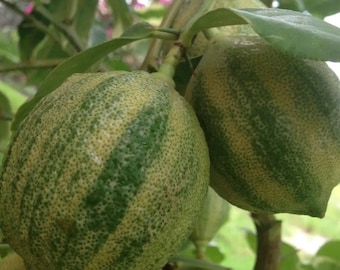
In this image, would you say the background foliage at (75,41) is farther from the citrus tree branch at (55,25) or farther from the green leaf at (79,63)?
the green leaf at (79,63)

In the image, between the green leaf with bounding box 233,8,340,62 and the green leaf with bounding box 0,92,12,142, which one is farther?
the green leaf with bounding box 0,92,12,142

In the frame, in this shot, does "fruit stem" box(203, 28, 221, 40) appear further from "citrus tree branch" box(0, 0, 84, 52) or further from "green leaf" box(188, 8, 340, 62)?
"citrus tree branch" box(0, 0, 84, 52)

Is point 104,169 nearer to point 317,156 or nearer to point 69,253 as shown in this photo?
point 69,253

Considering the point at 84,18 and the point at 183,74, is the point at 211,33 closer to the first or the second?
the point at 183,74

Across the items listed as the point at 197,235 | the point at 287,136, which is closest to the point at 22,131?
the point at 287,136

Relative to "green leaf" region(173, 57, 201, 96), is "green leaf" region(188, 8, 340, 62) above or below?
above

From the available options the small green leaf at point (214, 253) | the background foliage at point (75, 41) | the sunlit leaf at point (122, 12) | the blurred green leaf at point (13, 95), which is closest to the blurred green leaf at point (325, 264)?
the background foliage at point (75, 41)

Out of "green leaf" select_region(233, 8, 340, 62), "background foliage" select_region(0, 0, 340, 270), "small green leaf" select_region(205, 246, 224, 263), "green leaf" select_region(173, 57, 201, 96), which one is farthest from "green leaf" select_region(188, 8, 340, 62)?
"small green leaf" select_region(205, 246, 224, 263)
